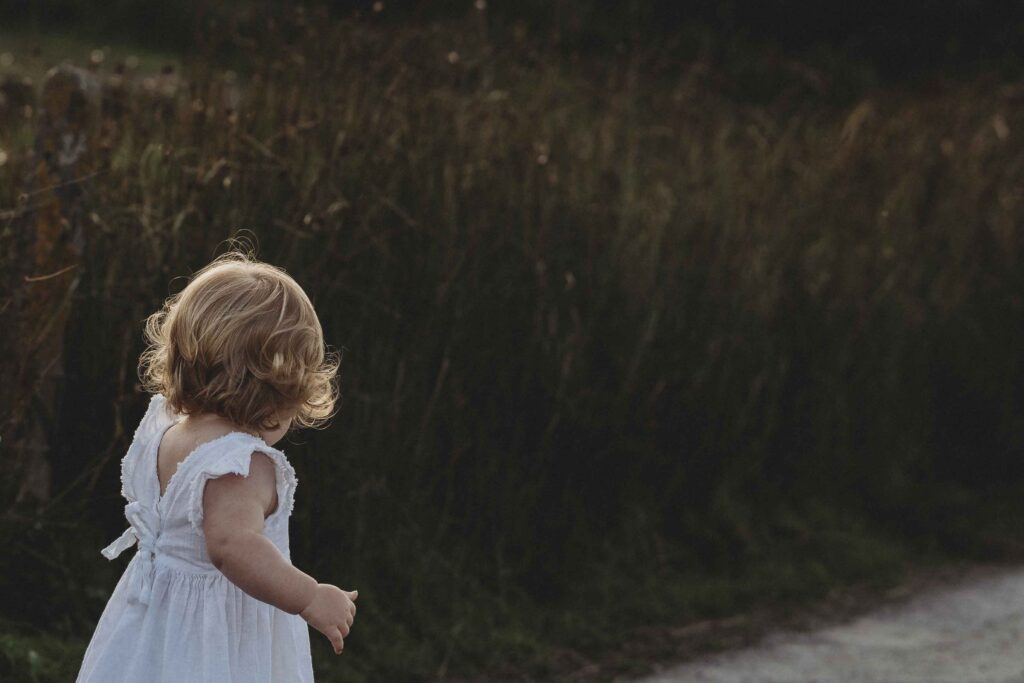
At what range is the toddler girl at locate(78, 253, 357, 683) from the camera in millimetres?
2443

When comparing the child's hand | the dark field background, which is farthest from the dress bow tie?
the dark field background

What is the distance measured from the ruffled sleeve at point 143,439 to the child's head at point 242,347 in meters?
0.09

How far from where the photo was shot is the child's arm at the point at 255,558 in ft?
7.92

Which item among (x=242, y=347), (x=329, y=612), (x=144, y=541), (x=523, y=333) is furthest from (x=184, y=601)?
(x=523, y=333)

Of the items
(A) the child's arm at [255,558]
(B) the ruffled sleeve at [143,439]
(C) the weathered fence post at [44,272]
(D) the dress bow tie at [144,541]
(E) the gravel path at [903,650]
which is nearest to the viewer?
(A) the child's arm at [255,558]

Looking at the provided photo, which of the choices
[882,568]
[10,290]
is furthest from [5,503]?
[882,568]

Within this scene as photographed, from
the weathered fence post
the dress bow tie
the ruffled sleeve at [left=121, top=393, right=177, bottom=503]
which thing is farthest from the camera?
the weathered fence post

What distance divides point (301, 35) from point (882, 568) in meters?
2.79

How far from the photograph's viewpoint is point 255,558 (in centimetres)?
241

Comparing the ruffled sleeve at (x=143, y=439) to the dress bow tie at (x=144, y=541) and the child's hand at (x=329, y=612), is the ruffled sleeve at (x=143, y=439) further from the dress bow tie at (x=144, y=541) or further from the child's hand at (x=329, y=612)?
the child's hand at (x=329, y=612)

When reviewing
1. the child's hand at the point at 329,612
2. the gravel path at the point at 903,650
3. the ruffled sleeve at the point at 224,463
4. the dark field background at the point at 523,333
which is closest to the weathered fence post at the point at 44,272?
the dark field background at the point at 523,333

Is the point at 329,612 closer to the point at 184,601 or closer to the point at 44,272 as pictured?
the point at 184,601

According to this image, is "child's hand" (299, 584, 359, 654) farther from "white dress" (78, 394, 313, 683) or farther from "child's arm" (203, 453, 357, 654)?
"white dress" (78, 394, 313, 683)

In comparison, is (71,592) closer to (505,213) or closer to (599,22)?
(505,213)
